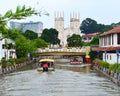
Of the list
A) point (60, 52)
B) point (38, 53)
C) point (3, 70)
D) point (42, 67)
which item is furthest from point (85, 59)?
point (3, 70)

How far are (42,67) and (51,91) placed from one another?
95.7 ft

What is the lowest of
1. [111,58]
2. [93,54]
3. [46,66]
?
[46,66]

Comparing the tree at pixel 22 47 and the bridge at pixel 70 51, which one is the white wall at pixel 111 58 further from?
the tree at pixel 22 47

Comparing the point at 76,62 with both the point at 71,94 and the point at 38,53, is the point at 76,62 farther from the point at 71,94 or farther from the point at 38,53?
the point at 71,94

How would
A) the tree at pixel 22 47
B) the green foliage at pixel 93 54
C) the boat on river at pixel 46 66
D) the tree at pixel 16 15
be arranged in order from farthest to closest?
1. the tree at pixel 22 47
2. the green foliage at pixel 93 54
3. the boat on river at pixel 46 66
4. the tree at pixel 16 15

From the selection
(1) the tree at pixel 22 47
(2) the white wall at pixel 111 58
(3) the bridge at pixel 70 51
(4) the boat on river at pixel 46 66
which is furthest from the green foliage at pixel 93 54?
(4) the boat on river at pixel 46 66

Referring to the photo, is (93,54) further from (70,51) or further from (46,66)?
(46,66)

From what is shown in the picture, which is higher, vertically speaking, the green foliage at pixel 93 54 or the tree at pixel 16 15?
the tree at pixel 16 15

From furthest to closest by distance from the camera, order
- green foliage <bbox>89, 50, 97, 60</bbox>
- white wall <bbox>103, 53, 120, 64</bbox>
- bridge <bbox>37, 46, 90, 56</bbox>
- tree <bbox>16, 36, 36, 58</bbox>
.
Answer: bridge <bbox>37, 46, 90, 56</bbox> → tree <bbox>16, 36, 36, 58</bbox> → green foliage <bbox>89, 50, 97, 60</bbox> → white wall <bbox>103, 53, 120, 64</bbox>

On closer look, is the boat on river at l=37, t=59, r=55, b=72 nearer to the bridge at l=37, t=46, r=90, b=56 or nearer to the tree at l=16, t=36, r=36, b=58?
the tree at l=16, t=36, r=36, b=58

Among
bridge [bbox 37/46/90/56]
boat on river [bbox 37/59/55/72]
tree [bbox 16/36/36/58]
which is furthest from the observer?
bridge [bbox 37/46/90/56]

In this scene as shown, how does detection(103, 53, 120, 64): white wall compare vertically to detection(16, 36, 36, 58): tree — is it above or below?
below

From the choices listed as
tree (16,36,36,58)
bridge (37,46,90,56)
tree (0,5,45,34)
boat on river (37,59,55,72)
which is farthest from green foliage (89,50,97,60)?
tree (0,5,45,34)

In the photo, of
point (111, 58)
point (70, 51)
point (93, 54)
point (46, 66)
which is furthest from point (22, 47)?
point (111, 58)
